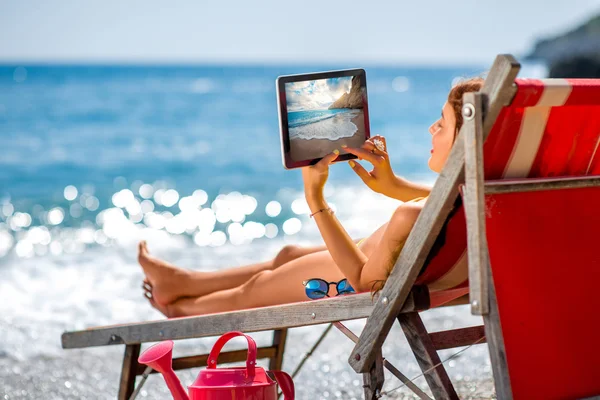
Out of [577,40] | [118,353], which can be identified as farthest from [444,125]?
[577,40]

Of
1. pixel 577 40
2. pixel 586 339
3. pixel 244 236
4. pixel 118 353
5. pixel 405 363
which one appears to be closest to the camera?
pixel 586 339

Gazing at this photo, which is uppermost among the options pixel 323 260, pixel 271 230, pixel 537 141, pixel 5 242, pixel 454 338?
pixel 271 230

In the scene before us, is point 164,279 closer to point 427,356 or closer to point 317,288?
point 317,288

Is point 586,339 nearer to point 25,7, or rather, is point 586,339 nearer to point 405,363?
point 405,363

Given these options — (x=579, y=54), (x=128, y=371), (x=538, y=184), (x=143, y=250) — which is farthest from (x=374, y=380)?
(x=579, y=54)

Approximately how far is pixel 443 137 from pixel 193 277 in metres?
1.40

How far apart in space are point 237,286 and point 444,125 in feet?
4.37

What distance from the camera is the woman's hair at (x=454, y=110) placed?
251 centimetres

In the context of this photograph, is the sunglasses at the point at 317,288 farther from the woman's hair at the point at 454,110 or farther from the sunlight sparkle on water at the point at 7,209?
the sunlight sparkle on water at the point at 7,209

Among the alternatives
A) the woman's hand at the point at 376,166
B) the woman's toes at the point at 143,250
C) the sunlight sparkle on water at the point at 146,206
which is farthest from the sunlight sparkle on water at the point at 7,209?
the woman's hand at the point at 376,166

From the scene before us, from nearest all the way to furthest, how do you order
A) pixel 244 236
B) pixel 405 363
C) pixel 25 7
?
1. pixel 405 363
2. pixel 244 236
3. pixel 25 7

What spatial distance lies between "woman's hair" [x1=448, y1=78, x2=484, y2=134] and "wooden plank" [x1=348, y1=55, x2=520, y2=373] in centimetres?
42

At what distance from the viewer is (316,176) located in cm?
275

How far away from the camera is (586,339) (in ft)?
7.88
